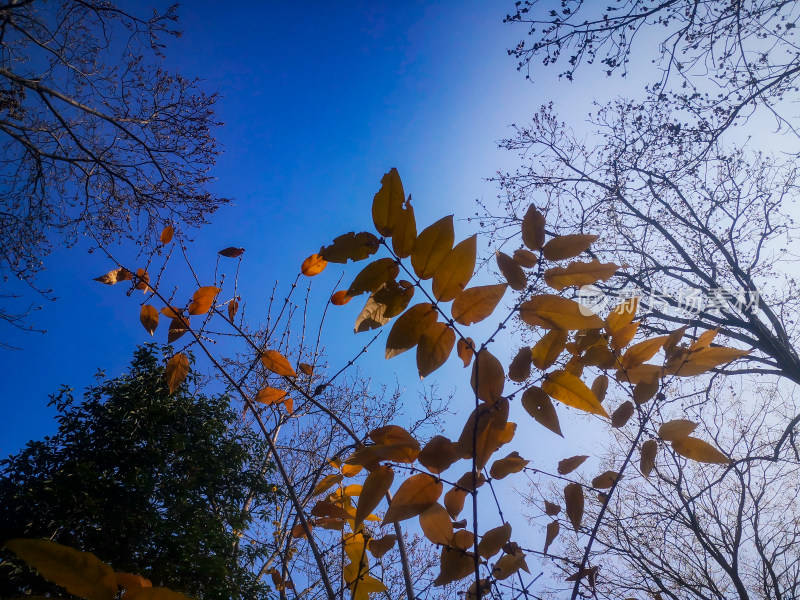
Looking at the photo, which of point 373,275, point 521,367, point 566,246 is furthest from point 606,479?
point 373,275

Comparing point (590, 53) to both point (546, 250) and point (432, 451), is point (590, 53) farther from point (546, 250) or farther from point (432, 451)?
point (432, 451)

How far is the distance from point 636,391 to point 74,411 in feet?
18.1

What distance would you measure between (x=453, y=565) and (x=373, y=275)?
44cm

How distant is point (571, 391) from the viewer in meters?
0.60

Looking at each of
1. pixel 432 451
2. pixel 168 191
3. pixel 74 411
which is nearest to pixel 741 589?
pixel 432 451

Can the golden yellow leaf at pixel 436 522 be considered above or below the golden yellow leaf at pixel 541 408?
below

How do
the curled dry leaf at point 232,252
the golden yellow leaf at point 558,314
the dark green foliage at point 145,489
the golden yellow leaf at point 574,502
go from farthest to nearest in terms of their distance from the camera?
the dark green foliage at point 145,489, the curled dry leaf at point 232,252, the golden yellow leaf at point 574,502, the golden yellow leaf at point 558,314

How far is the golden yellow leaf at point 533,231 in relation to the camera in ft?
2.05

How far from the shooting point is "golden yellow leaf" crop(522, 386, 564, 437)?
1.95 ft

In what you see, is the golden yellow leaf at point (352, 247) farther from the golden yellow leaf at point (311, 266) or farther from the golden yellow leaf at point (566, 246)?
the golden yellow leaf at point (311, 266)

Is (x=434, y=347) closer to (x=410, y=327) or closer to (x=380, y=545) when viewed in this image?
(x=410, y=327)

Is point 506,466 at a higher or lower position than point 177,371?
lower

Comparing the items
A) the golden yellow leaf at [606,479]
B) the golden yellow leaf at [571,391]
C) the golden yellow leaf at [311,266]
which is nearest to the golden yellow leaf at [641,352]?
the golden yellow leaf at [571,391]

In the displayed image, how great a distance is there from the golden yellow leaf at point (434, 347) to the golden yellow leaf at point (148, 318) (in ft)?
2.27
